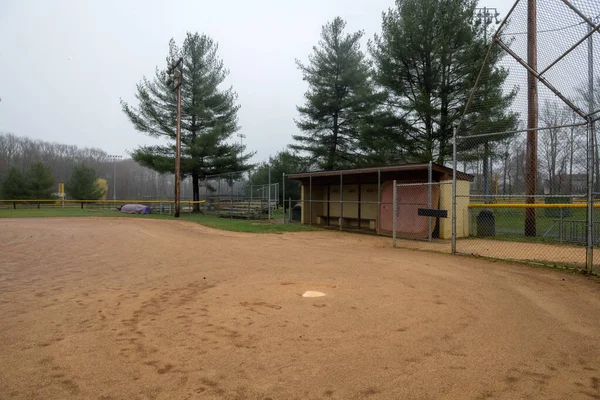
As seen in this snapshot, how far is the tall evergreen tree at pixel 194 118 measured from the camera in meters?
30.0

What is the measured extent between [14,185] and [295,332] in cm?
5235

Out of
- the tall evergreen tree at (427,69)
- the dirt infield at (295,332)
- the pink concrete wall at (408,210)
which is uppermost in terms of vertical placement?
the tall evergreen tree at (427,69)

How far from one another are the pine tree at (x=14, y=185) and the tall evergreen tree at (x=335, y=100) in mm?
37011

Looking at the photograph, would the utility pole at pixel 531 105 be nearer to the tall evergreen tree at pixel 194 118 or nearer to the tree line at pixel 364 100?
the tree line at pixel 364 100

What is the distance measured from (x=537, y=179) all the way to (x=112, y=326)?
1008cm

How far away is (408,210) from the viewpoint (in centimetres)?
1453

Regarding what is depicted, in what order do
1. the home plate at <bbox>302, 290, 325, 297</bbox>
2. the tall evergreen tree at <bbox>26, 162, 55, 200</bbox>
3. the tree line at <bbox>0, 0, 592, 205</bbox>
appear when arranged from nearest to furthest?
the home plate at <bbox>302, 290, 325, 297</bbox>
the tree line at <bbox>0, 0, 592, 205</bbox>
the tall evergreen tree at <bbox>26, 162, 55, 200</bbox>

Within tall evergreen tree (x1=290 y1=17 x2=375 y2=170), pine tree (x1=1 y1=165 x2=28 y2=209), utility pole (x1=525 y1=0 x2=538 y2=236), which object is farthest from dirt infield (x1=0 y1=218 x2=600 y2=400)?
pine tree (x1=1 y1=165 x2=28 y2=209)

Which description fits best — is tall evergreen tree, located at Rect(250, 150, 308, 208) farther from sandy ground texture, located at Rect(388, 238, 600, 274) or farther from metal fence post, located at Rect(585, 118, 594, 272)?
metal fence post, located at Rect(585, 118, 594, 272)

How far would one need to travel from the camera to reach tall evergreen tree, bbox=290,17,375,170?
26203 mm

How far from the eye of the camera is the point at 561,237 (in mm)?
11664

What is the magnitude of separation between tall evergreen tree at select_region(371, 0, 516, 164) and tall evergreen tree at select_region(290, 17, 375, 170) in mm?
5328

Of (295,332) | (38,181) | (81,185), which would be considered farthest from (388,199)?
(81,185)

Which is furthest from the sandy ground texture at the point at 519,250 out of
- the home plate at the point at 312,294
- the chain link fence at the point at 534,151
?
the home plate at the point at 312,294
